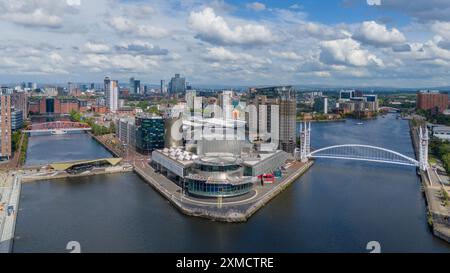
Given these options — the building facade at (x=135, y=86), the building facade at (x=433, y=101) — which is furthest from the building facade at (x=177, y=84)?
the building facade at (x=433, y=101)

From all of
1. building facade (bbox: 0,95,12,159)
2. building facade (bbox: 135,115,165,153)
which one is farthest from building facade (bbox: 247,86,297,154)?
building facade (bbox: 0,95,12,159)

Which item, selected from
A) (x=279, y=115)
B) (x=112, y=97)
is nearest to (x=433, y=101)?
(x=279, y=115)

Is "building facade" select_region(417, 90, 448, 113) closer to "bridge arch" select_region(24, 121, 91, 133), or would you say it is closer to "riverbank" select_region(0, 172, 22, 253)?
"bridge arch" select_region(24, 121, 91, 133)

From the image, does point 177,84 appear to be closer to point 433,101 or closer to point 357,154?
point 433,101

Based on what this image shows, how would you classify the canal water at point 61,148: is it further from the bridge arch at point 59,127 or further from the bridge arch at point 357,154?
the bridge arch at point 357,154

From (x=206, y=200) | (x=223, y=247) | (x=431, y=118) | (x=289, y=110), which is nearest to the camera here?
(x=223, y=247)

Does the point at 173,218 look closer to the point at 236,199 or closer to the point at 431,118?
the point at 236,199
